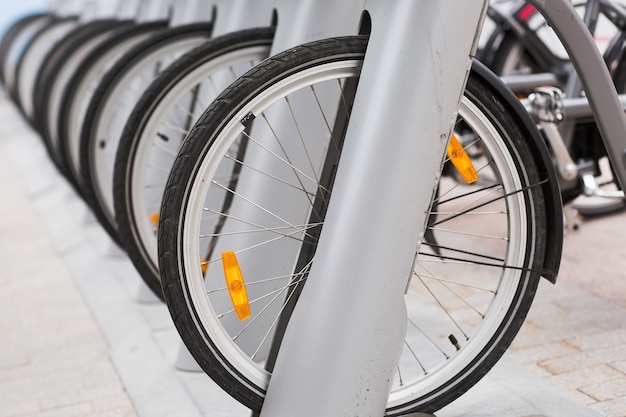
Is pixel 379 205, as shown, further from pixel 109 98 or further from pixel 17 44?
pixel 17 44

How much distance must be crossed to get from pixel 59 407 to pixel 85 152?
3.27 feet

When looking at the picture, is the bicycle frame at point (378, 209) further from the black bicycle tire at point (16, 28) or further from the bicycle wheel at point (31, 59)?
the black bicycle tire at point (16, 28)

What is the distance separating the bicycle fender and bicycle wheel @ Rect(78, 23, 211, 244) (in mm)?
1298

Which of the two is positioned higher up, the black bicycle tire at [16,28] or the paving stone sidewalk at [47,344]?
the black bicycle tire at [16,28]

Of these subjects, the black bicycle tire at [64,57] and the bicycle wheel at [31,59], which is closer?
the black bicycle tire at [64,57]

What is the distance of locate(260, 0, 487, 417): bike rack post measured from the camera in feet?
5.28

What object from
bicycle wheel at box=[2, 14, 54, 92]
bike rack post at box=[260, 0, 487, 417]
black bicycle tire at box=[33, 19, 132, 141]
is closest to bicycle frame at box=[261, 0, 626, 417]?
bike rack post at box=[260, 0, 487, 417]

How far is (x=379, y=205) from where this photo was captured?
1618 mm

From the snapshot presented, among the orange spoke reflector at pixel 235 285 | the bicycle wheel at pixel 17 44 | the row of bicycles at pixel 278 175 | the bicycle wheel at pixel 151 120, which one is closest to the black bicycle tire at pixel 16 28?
the bicycle wheel at pixel 17 44

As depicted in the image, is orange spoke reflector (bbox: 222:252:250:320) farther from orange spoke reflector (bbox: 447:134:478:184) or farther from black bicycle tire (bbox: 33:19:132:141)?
black bicycle tire (bbox: 33:19:132:141)

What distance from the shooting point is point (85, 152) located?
292cm

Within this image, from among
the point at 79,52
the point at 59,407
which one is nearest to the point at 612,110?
the point at 59,407

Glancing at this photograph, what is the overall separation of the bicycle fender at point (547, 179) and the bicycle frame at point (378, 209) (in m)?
0.17

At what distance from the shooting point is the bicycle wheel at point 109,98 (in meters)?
2.76
